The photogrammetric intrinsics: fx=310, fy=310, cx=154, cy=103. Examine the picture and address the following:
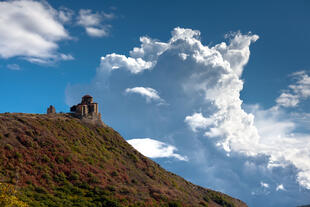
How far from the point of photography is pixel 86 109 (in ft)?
301

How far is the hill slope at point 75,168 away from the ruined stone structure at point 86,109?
10.7 feet

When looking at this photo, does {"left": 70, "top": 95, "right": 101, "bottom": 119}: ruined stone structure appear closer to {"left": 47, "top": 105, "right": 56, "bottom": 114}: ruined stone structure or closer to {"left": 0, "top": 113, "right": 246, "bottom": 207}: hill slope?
{"left": 0, "top": 113, "right": 246, "bottom": 207}: hill slope

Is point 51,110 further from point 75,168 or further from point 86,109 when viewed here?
point 75,168

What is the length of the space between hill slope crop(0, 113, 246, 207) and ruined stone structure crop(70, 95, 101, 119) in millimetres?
3264

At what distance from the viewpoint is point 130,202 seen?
58281 millimetres

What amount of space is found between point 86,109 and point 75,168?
31.4 metres

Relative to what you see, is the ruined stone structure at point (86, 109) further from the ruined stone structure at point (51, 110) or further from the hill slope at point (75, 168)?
the ruined stone structure at point (51, 110)

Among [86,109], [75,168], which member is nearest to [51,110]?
[86,109]

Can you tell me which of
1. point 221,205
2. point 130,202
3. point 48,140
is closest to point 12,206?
point 130,202

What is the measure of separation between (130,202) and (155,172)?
2708 centimetres

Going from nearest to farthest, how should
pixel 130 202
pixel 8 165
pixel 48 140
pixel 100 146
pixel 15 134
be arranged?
pixel 8 165, pixel 130 202, pixel 15 134, pixel 48 140, pixel 100 146

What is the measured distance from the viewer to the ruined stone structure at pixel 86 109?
90625 mm

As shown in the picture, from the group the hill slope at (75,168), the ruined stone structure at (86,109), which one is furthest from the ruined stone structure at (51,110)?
the ruined stone structure at (86,109)

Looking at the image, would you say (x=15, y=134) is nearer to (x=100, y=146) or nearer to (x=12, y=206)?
(x=100, y=146)
